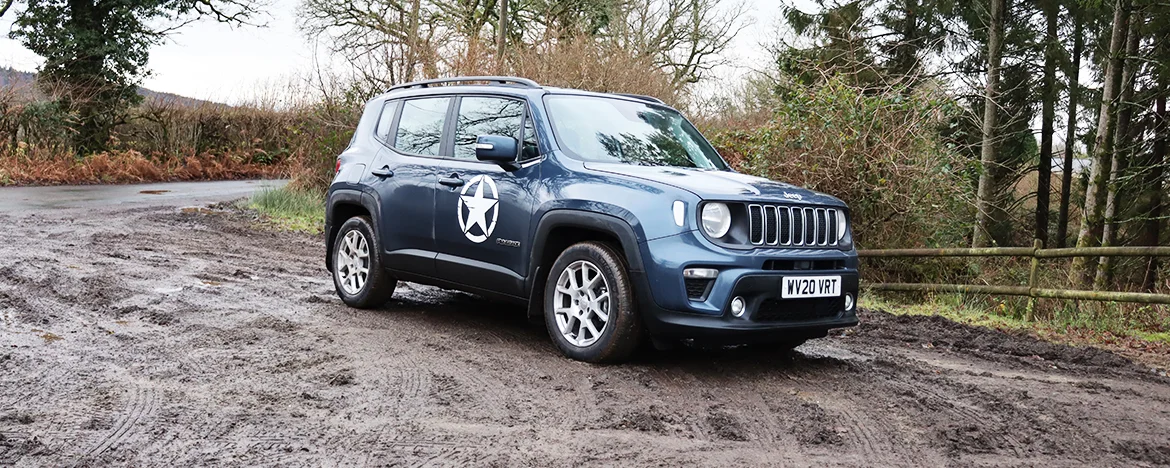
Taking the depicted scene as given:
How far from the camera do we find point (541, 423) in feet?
14.9

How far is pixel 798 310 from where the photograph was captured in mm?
5645

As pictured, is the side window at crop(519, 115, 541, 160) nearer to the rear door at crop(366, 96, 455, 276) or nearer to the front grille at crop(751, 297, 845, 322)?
the rear door at crop(366, 96, 455, 276)


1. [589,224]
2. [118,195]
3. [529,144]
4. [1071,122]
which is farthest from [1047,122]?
[589,224]

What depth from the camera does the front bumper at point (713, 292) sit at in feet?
17.4

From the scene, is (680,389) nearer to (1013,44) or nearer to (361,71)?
(361,71)

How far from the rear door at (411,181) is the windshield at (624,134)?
104 centimetres

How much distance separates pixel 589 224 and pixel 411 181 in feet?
6.13

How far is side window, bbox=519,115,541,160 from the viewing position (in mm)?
6344

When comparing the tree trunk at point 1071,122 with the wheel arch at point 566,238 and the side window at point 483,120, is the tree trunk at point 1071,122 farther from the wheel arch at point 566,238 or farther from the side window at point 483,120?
the wheel arch at point 566,238

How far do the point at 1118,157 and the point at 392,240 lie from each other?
15.9 m

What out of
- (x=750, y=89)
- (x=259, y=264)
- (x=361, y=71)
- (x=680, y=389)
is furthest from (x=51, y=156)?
(x=680, y=389)

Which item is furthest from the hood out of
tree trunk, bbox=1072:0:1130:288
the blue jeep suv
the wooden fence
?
tree trunk, bbox=1072:0:1130:288

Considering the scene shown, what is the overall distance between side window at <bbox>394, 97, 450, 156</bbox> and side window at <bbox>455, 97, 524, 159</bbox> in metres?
0.21

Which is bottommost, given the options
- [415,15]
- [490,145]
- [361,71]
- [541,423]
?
[541,423]
